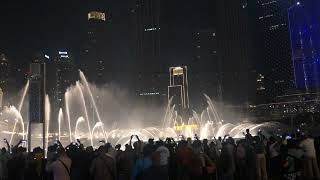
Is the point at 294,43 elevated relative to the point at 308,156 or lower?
elevated

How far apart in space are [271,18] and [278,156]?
184052mm

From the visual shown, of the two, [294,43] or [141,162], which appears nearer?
[141,162]

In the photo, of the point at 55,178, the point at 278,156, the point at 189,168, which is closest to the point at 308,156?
the point at 278,156

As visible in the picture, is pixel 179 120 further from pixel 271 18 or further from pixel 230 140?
pixel 230 140

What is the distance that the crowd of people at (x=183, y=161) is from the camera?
12.0 m

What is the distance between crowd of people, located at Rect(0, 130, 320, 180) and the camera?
472 inches

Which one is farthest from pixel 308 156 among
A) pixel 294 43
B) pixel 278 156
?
pixel 294 43

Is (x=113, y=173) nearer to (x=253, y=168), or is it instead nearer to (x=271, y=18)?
(x=253, y=168)

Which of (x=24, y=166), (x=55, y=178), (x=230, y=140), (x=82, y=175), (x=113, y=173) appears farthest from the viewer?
(x=230, y=140)

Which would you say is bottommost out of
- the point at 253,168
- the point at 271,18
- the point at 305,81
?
the point at 253,168

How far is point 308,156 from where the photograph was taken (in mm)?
14844

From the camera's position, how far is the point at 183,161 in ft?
40.8

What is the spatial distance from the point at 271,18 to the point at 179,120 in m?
82.7

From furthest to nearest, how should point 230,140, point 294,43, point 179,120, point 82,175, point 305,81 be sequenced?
point 294,43 < point 305,81 < point 179,120 < point 230,140 < point 82,175
